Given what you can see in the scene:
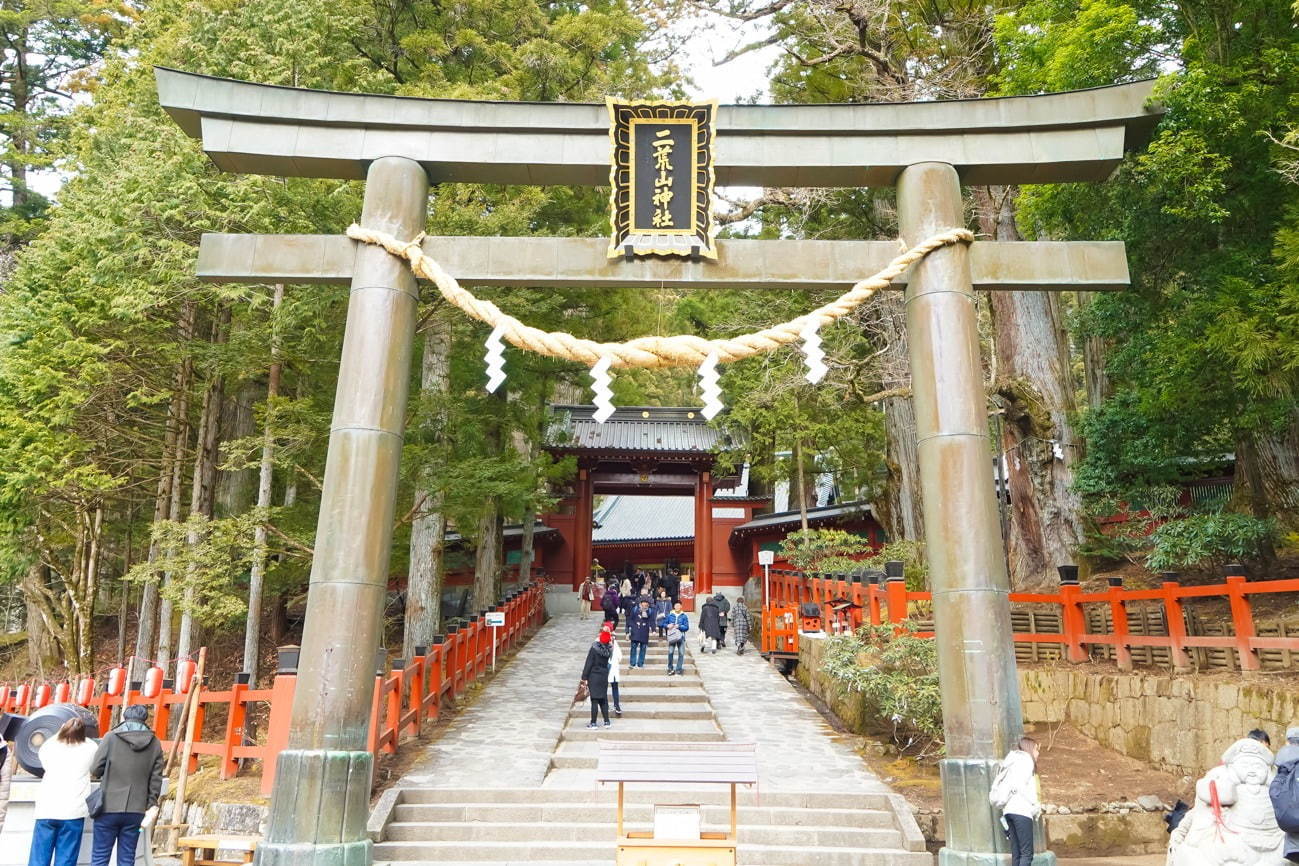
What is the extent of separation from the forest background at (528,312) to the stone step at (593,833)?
4.71 metres

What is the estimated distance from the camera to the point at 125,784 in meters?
5.08

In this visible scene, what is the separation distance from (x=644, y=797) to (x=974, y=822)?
9.81 ft

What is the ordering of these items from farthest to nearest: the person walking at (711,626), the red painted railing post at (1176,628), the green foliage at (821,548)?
the green foliage at (821,548) → the person walking at (711,626) → the red painted railing post at (1176,628)

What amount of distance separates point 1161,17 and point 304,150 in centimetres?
793

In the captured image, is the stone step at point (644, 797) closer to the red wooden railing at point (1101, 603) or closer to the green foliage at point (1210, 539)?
the red wooden railing at point (1101, 603)

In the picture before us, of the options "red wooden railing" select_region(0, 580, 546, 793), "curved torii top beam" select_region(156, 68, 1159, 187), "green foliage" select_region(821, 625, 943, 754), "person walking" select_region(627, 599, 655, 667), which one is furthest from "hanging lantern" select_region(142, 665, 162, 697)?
"green foliage" select_region(821, 625, 943, 754)

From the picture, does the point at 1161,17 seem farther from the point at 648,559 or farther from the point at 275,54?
the point at 648,559

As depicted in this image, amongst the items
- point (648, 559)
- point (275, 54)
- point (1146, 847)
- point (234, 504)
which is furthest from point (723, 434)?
point (1146, 847)

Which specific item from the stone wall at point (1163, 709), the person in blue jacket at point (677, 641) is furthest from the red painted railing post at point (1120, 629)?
the person in blue jacket at point (677, 641)

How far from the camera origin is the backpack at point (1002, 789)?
5090 millimetres

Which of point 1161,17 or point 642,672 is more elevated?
point 1161,17

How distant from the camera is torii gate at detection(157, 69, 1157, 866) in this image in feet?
18.8

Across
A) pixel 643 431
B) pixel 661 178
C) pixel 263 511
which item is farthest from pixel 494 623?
pixel 643 431

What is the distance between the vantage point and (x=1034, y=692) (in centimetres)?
980
